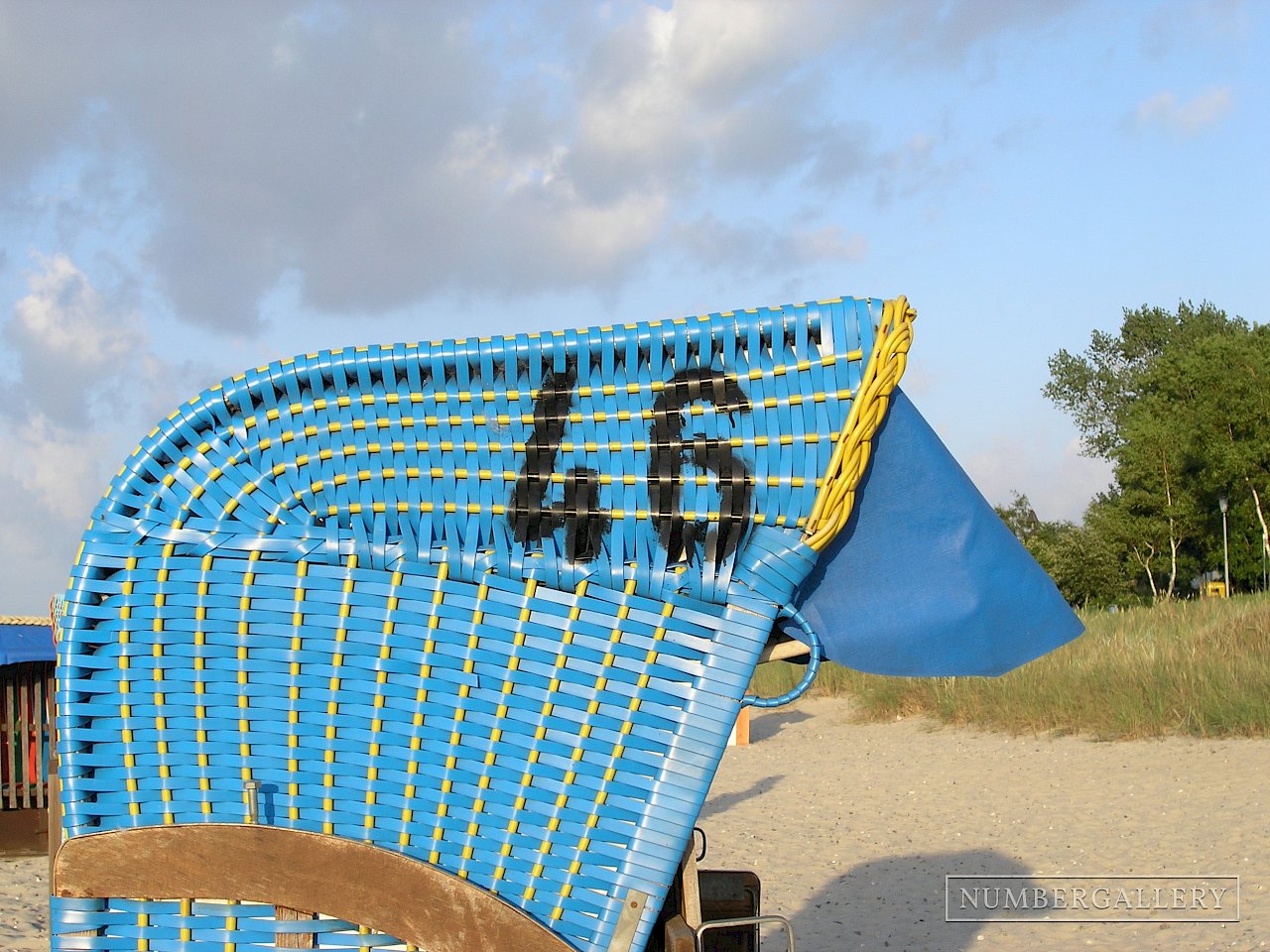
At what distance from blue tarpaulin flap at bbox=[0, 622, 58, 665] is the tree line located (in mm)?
24644

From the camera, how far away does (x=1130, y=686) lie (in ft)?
44.4

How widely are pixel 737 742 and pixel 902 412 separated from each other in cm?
1467

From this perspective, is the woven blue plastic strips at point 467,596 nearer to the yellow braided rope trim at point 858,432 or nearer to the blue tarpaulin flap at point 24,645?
the yellow braided rope trim at point 858,432

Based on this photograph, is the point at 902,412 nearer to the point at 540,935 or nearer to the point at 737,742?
the point at 540,935

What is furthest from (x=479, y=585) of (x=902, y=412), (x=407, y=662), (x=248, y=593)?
(x=902, y=412)

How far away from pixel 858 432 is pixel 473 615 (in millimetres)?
733

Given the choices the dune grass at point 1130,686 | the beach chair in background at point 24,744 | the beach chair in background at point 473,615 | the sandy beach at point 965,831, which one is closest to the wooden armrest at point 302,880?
→ the beach chair in background at point 473,615

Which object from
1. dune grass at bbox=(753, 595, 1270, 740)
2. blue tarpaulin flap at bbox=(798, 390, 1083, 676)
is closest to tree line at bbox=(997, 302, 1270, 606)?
dune grass at bbox=(753, 595, 1270, 740)

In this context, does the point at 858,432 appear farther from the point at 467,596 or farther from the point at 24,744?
the point at 24,744

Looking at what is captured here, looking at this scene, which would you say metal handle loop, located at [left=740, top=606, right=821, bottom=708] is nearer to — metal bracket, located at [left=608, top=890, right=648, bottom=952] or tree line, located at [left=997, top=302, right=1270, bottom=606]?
metal bracket, located at [left=608, top=890, right=648, bottom=952]

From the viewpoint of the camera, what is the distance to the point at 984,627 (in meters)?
2.31

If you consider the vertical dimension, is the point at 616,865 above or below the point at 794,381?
below

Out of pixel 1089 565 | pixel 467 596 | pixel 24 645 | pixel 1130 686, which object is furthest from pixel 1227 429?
pixel 467 596

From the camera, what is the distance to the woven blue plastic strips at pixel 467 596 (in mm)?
2174
